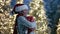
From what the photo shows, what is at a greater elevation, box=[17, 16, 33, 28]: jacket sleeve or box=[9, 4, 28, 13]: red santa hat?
box=[9, 4, 28, 13]: red santa hat

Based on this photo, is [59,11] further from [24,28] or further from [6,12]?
[6,12]

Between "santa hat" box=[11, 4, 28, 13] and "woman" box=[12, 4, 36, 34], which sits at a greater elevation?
"santa hat" box=[11, 4, 28, 13]

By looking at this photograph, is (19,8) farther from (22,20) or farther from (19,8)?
(22,20)

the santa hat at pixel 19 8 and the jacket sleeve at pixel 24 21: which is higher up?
the santa hat at pixel 19 8

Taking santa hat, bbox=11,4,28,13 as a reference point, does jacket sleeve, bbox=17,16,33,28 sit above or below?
below

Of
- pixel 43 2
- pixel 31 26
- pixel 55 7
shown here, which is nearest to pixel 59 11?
pixel 55 7

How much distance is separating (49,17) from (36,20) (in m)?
0.13

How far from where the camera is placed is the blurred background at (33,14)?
1.93 metres

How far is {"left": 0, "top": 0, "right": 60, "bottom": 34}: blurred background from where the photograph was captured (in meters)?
1.93

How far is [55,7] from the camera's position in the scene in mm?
1903

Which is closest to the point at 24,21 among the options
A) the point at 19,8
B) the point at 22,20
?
the point at 22,20

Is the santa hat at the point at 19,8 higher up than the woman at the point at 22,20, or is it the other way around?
the santa hat at the point at 19,8

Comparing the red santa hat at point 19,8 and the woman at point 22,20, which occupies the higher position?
the red santa hat at point 19,8

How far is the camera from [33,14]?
6.34 ft
